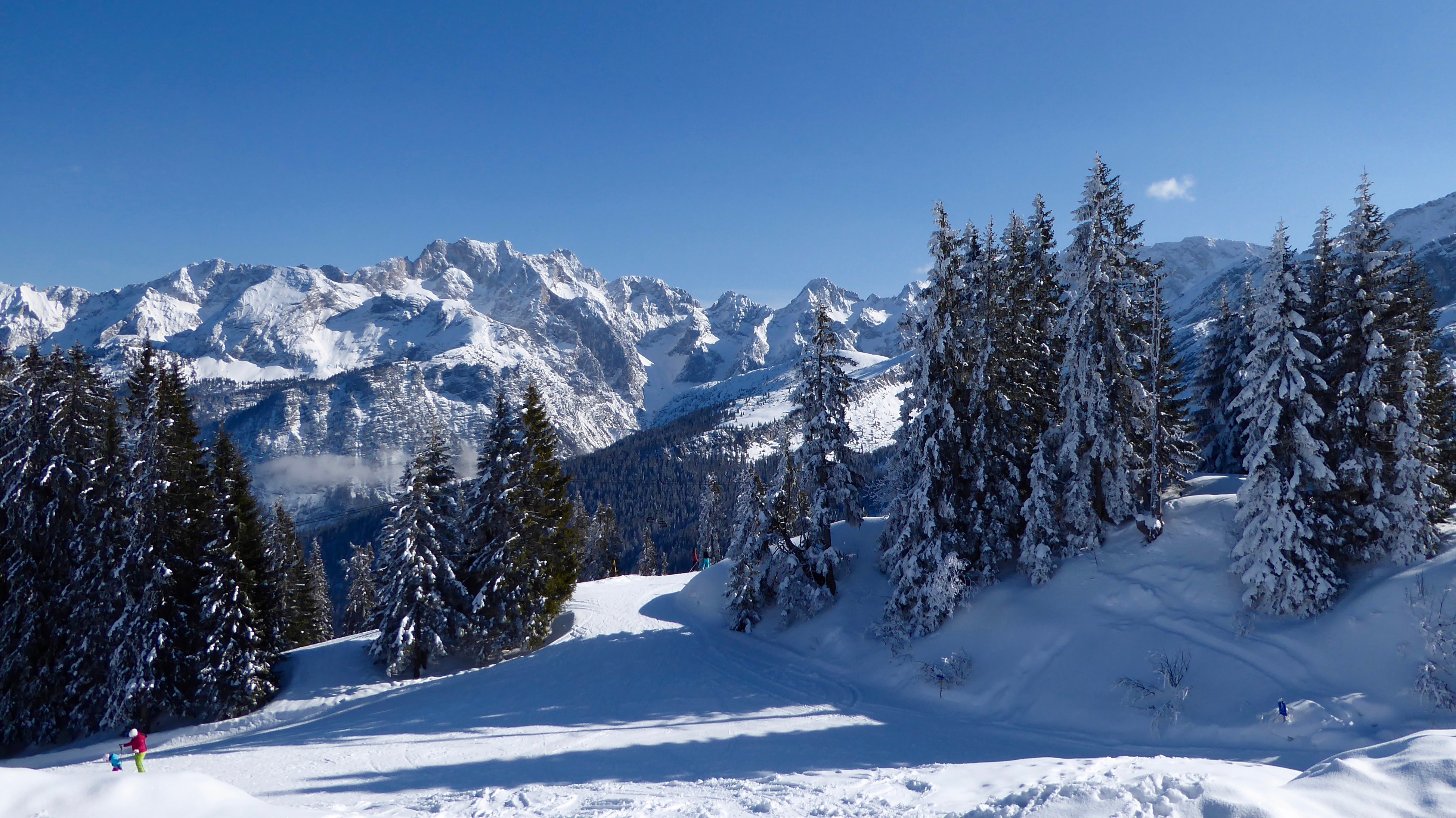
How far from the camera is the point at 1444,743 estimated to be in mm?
8969

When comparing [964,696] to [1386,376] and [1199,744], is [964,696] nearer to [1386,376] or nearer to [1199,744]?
[1199,744]

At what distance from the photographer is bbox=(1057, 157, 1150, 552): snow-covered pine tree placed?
72.4ft

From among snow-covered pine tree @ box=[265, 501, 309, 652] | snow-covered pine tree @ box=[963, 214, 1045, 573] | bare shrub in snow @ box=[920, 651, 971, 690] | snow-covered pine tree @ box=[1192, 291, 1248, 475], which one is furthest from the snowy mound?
snow-covered pine tree @ box=[1192, 291, 1248, 475]

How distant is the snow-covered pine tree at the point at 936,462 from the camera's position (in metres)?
23.2

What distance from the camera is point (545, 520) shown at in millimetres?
31062

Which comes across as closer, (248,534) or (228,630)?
(228,630)

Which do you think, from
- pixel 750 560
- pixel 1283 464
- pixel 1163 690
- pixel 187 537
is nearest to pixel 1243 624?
pixel 1163 690

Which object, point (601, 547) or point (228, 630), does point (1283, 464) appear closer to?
point (228, 630)

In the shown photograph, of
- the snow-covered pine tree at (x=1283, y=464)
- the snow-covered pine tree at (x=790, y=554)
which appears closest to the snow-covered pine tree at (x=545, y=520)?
the snow-covered pine tree at (x=790, y=554)

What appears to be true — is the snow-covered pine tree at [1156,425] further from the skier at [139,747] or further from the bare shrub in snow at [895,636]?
the skier at [139,747]

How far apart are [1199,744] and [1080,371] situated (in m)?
11.4

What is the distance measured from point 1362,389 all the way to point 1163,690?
10721 millimetres

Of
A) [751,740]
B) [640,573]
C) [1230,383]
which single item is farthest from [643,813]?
[640,573]

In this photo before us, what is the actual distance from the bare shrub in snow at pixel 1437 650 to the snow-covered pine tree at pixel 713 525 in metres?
55.2
